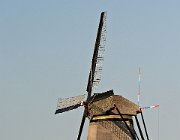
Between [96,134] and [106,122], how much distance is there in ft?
4.71

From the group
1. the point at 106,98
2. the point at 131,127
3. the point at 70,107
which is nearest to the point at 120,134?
the point at 131,127

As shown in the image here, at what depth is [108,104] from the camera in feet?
120

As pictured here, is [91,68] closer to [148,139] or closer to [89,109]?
[89,109]

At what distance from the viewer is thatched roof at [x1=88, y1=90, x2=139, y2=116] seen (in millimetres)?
36500

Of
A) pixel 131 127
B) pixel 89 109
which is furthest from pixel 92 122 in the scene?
pixel 131 127

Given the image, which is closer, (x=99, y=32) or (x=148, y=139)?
(x=148, y=139)

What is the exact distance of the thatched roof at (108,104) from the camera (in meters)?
36.5

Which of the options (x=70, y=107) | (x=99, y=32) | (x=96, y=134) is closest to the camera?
(x=96, y=134)

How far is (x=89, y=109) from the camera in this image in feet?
123

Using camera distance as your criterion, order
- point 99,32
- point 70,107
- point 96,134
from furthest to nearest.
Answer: point 99,32 → point 70,107 → point 96,134

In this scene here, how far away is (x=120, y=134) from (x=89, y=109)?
373 cm

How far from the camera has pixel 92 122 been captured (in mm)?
37031

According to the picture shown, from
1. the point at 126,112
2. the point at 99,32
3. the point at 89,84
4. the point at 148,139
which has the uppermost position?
the point at 99,32

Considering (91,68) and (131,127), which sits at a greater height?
(91,68)
